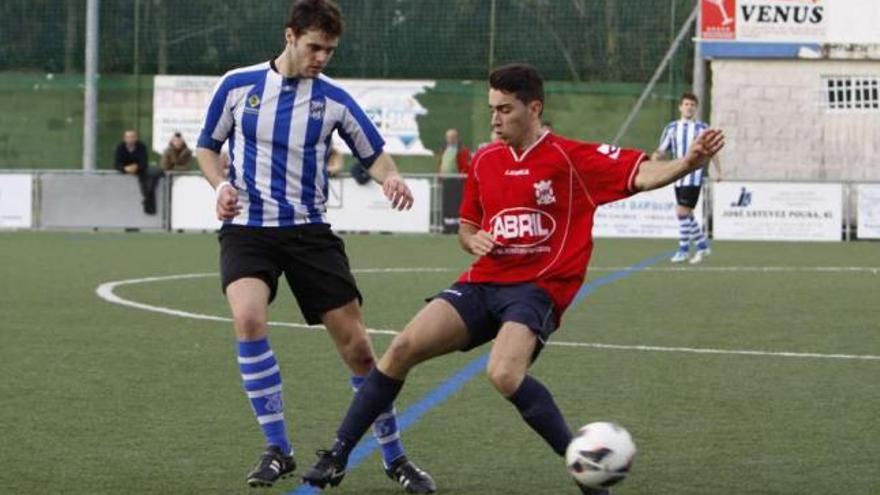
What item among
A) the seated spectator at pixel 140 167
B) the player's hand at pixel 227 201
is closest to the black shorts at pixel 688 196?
the seated spectator at pixel 140 167

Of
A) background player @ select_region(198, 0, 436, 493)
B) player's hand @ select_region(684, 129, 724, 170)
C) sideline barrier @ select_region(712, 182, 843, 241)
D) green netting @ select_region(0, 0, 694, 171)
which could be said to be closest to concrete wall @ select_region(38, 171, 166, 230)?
green netting @ select_region(0, 0, 694, 171)

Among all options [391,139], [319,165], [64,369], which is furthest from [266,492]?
[391,139]

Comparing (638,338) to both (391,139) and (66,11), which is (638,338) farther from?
(66,11)

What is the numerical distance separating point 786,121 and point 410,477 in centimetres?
2827

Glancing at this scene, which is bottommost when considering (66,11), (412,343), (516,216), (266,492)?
(266,492)

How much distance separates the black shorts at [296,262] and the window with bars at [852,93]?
27.8 m

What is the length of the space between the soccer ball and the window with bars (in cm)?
2850

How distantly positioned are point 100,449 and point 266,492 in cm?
125

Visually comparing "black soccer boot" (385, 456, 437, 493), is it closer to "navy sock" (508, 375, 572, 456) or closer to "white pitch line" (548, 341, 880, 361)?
"navy sock" (508, 375, 572, 456)

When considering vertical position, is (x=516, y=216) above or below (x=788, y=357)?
above

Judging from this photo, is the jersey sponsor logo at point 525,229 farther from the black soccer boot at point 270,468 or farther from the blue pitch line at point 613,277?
the blue pitch line at point 613,277

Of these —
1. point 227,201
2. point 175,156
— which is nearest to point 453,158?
point 175,156

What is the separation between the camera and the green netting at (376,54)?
117 feet

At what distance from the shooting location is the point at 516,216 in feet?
24.4
